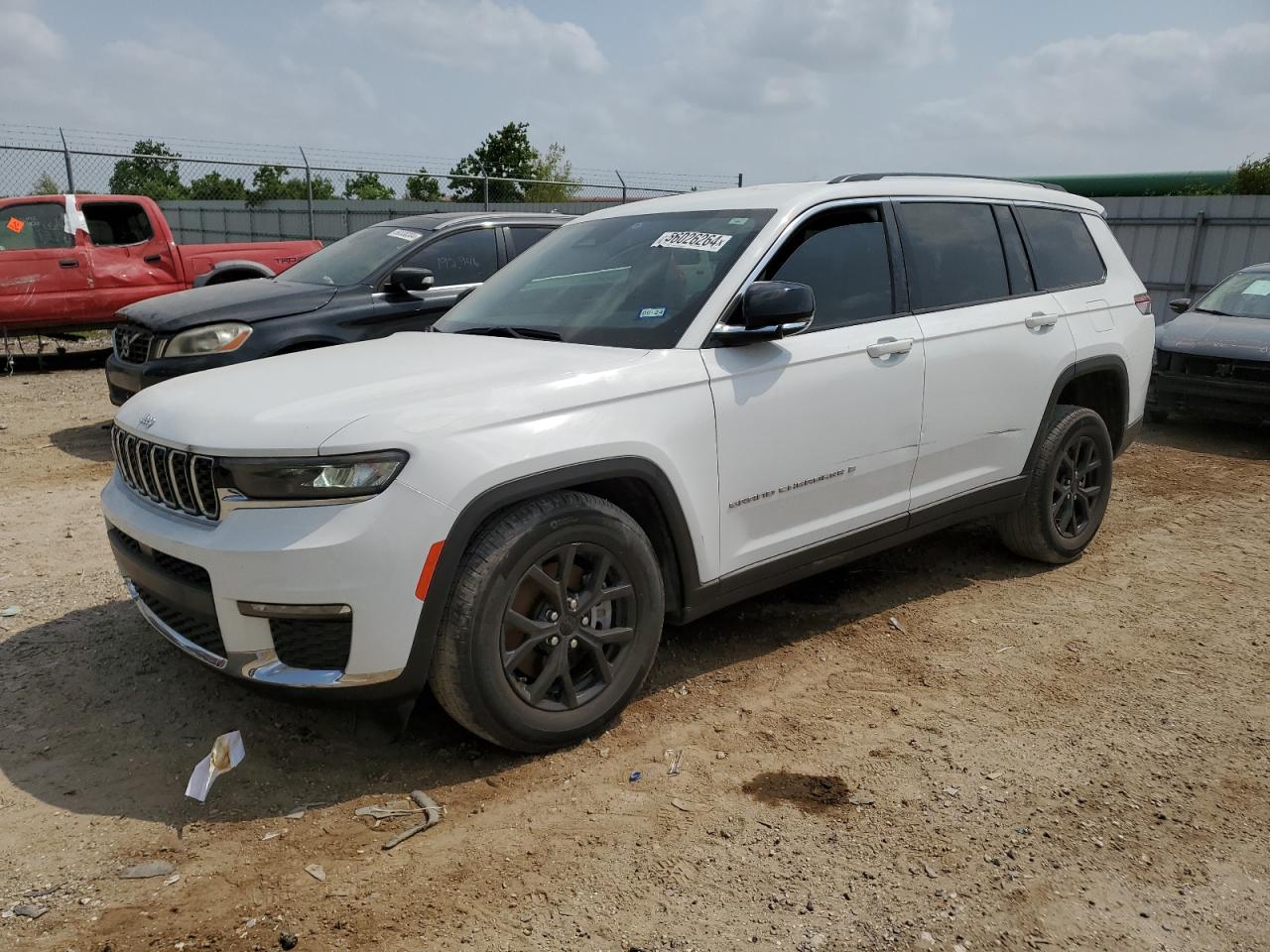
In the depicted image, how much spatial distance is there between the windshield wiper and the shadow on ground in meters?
1.39

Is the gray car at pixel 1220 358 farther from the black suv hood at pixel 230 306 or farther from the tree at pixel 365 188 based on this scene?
the tree at pixel 365 188

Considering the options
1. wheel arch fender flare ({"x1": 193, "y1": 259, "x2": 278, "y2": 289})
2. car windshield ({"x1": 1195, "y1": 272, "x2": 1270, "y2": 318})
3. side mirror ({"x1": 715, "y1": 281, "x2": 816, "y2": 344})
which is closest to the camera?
side mirror ({"x1": 715, "y1": 281, "x2": 816, "y2": 344})

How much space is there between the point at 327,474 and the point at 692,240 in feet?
5.86

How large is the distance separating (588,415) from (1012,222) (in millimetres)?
2798

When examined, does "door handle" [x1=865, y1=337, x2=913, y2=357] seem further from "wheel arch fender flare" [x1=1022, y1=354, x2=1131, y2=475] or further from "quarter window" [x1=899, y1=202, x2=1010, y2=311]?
"wheel arch fender flare" [x1=1022, y1=354, x2=1131, y2=475]

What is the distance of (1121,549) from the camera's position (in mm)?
5648

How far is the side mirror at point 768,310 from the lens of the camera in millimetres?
3506

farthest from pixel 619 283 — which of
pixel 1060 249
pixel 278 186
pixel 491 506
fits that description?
pixel 278 186

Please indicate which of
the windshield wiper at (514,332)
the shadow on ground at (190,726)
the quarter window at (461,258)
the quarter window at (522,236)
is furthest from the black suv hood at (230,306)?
the windshield wiper at (514,332)

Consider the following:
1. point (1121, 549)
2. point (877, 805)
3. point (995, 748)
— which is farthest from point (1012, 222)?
point (877, 805)

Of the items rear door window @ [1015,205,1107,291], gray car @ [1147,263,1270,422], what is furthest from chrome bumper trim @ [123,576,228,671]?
gray car @ [1147,263,1270,422]

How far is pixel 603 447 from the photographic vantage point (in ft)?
10.6

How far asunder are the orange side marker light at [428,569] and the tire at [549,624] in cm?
12

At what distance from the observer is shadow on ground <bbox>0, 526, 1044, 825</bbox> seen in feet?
10.5
